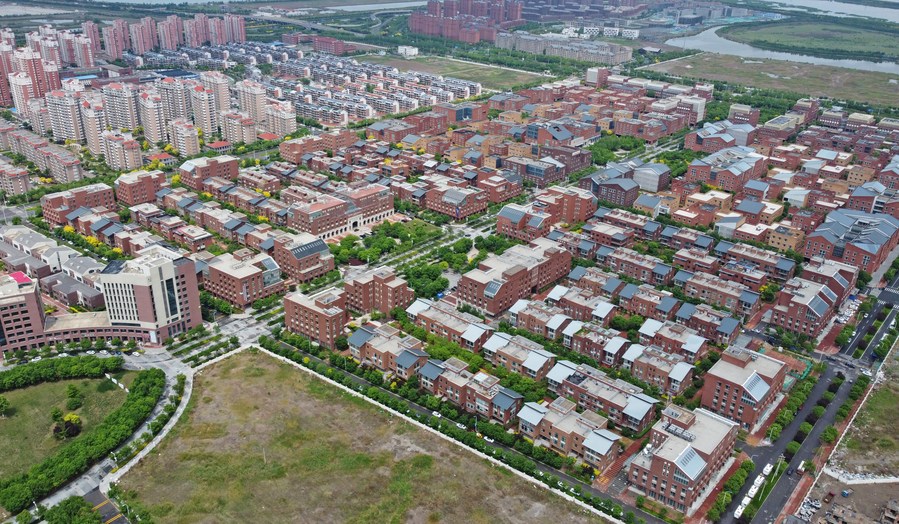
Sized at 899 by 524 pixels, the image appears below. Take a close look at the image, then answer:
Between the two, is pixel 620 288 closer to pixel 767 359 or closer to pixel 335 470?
pixel 767 359

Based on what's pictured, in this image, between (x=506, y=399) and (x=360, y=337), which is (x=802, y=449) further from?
(x=360, y=337)

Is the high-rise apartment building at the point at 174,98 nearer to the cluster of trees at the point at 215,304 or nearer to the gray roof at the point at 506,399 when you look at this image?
the cluster of trees at the point at 215,304

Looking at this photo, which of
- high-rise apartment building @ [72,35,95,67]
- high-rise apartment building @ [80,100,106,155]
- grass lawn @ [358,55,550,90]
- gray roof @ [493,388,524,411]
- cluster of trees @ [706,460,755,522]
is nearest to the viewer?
cluster of trees @ [706,460,755,522]

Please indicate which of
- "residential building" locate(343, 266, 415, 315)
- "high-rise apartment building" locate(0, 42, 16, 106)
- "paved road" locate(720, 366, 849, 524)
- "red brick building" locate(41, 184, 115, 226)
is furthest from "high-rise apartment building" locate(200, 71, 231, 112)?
"paved road" locate(720, 366, 849, 524)

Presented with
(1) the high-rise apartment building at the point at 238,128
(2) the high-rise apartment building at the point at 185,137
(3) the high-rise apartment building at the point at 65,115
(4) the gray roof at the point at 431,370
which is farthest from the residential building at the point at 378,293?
(3) the high-rise apartment building at the point at 65,115

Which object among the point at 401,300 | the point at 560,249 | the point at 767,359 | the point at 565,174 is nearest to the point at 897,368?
the point at 767,359

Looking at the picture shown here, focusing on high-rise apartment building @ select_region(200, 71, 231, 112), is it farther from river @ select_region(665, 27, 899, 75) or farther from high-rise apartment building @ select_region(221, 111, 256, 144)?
river @ select_region(665, 27, 899, 75)

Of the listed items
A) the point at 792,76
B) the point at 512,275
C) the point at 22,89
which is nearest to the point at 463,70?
the point at 792,76
